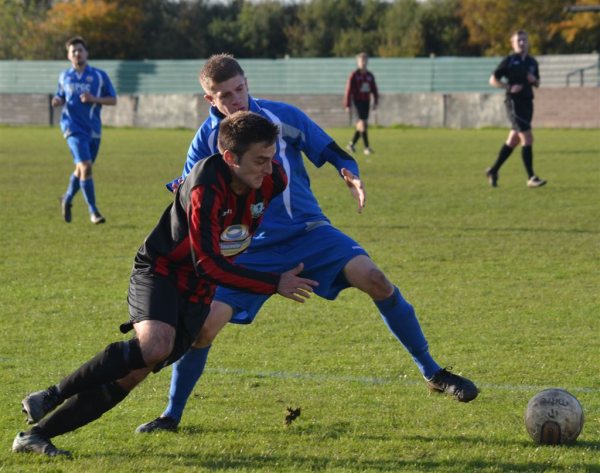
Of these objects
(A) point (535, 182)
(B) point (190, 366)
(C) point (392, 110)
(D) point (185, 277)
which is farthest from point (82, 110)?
(C) point (392, 110)

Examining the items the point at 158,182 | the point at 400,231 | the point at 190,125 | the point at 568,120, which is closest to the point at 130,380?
the point at 400,231

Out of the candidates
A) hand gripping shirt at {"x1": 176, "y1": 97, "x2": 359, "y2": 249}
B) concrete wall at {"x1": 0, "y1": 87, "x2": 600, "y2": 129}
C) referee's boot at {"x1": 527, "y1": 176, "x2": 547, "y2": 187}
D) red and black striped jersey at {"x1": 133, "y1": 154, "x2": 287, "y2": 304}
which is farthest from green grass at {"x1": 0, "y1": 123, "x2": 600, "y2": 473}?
concrete wall at {"x1": 0, "y1": 87, "x2": 600, "y2": 129}

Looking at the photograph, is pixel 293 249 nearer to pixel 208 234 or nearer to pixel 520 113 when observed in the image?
pixel 208 234

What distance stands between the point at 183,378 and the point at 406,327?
3.44 ft

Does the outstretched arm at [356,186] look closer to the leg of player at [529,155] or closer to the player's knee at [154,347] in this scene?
the player's knee at [154,347]

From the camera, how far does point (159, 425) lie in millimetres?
4777

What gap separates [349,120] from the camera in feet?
117

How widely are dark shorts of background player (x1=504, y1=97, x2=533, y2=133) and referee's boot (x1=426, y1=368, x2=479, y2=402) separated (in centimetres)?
1029

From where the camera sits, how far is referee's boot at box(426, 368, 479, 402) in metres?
5.02

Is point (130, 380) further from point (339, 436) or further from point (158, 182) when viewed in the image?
point (158, 182)

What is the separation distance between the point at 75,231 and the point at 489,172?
638 centimetres

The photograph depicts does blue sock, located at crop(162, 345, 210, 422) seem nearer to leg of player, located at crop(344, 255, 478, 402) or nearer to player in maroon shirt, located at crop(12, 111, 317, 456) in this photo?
player in maroon shirt, located at crop(12, 111, 317, 456)

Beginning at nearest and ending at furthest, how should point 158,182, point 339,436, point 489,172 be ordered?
point 339,436 → point 489,172 → point 158,182

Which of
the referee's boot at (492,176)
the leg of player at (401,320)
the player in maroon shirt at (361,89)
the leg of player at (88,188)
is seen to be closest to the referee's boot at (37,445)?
the leg of player at (401,320)
